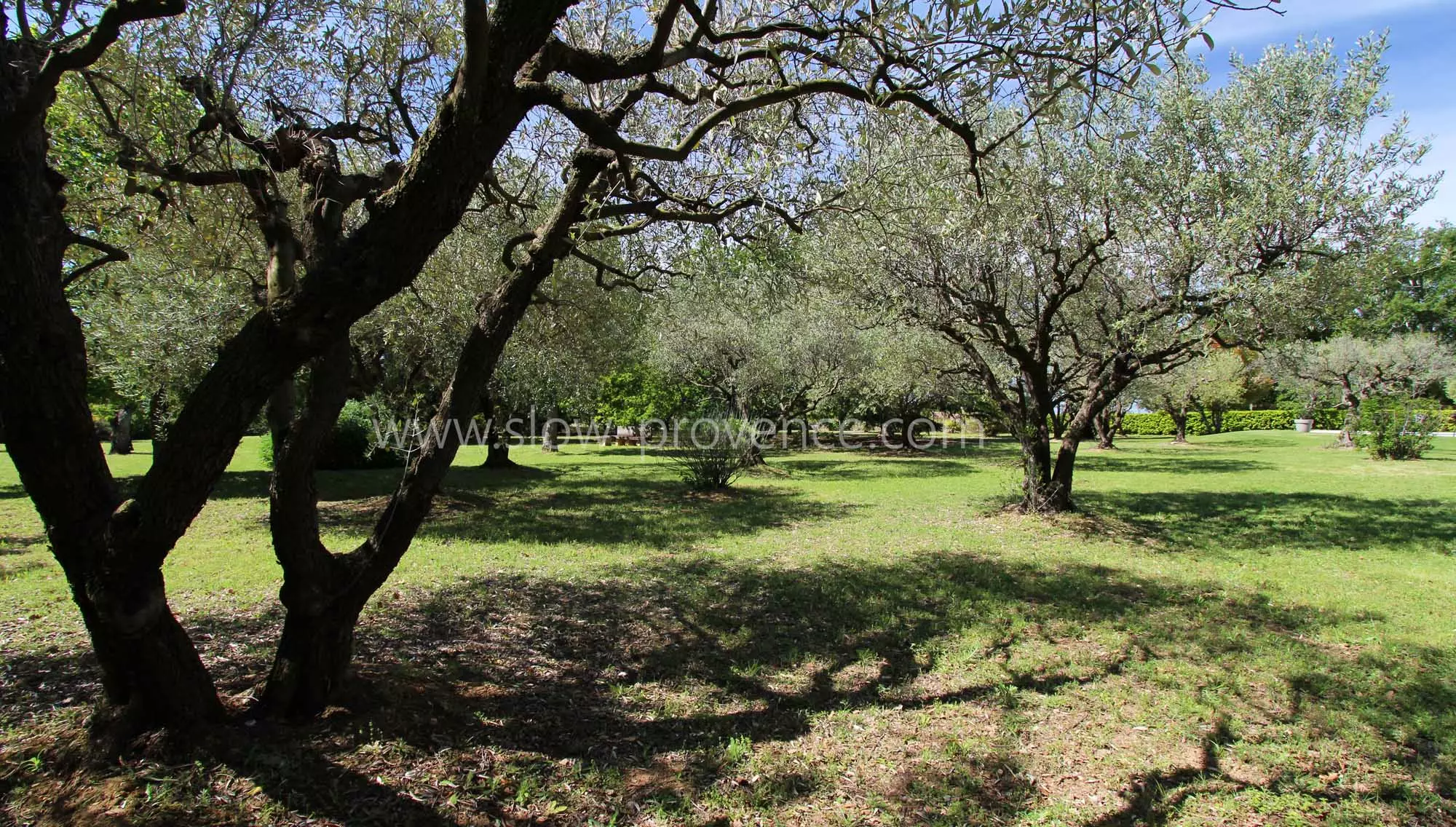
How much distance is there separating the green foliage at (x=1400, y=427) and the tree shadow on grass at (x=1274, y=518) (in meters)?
10.1

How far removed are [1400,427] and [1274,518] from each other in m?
14.4

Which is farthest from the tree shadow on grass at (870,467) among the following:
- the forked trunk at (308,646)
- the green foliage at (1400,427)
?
the forked trunk at (308,646)

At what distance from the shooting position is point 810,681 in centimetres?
477

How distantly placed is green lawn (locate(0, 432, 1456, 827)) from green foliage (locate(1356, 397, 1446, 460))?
13660 millimetres

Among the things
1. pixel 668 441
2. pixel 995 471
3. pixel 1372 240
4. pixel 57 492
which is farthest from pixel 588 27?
pixel 668 441

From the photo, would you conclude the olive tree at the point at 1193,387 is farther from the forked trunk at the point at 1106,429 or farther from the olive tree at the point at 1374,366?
the olive tree at the point at 1374,366

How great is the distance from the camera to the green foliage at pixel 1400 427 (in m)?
20.6

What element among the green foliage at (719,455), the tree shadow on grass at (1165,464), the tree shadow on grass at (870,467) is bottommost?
the tree shadow on grass at (1165,464)

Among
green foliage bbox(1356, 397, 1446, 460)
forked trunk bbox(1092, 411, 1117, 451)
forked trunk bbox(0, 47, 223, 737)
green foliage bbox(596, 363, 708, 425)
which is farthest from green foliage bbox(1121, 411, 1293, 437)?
forked trunk bbox(0, 47, 223, 737)

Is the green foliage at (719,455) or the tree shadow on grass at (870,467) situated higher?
the green foliage at (719,455)

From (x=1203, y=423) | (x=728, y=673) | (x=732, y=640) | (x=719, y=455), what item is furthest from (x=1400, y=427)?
(x=728, y=673)

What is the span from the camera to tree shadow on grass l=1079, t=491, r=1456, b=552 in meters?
9.82

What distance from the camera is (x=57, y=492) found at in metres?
2.77

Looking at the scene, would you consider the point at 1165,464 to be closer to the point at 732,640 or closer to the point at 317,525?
the point at 732,640
